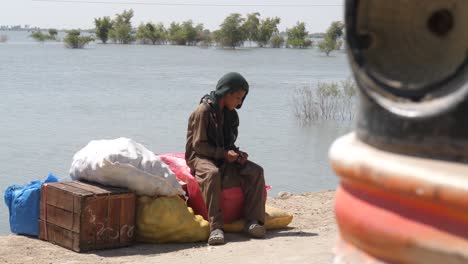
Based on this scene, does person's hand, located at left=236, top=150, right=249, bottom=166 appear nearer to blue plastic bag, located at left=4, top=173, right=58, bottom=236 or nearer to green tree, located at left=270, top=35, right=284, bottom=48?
blue plastic bag, located at left=4, top=173, right=58, bottom=236

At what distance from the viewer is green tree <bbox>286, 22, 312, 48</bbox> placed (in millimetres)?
91062

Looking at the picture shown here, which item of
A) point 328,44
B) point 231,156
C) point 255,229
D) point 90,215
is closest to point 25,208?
point 90,215

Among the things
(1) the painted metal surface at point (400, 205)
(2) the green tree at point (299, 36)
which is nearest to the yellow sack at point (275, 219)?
(1) the painted metal surface at point (400, 205)

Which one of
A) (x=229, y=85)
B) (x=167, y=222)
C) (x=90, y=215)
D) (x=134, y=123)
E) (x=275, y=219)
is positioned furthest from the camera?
(x=134, y=123)

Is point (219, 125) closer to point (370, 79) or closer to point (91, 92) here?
point (370, 79)

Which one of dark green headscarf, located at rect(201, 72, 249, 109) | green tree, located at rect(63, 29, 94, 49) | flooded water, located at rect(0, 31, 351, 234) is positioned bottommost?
green tree, located at rect(63, 29, 94, 49)

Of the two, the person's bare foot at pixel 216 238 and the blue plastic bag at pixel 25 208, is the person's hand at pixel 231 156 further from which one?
the blue plastic bag at pixel 25 208

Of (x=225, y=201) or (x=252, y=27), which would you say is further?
(x=252, y=27)

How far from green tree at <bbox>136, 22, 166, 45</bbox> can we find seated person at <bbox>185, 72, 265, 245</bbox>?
85.9 m

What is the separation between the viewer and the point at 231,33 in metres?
79.5

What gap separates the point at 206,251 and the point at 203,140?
87 centimetres

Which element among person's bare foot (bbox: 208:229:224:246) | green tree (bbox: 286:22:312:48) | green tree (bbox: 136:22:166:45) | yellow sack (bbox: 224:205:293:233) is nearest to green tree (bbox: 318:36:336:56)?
green tree (bbox: 286:22:312:48)

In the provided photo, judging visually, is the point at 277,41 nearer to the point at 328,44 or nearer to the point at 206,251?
the point at 328,44

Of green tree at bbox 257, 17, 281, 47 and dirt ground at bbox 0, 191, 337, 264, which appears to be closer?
dirt ground at bbox 0, 191, 337, 264
